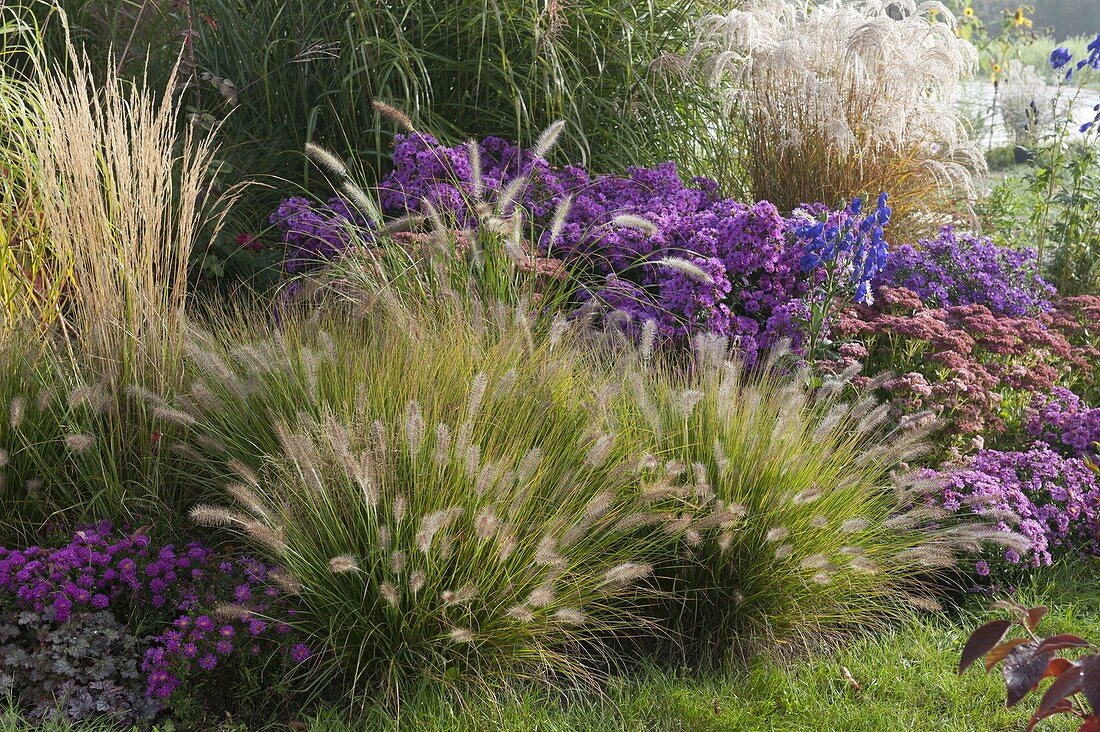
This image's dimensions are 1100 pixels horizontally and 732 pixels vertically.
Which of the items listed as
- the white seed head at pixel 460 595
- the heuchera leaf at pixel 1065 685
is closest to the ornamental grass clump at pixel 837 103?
the white seed head at pixel 460 595

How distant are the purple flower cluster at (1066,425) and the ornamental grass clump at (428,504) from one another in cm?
193

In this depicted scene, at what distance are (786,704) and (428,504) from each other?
110cm

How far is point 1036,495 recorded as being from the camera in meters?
3.84

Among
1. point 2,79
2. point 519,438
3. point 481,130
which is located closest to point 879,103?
point 481,130

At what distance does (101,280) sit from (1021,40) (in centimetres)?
1601

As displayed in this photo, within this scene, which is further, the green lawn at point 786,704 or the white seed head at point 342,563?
the green lawn at point 786,704

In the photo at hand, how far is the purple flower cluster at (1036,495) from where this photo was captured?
11.5 feet

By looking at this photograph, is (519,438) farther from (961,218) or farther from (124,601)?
(961,218)

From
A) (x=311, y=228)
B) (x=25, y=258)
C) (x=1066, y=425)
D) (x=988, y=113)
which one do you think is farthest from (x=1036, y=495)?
(x=988, y=113)

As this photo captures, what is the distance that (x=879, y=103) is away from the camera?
6082 millimetres

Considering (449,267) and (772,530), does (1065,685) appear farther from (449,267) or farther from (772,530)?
(449,267)

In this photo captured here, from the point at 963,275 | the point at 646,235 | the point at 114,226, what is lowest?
the point at 963,275

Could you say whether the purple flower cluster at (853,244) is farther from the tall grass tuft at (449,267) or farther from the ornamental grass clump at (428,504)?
the ornamental grass clump at (428,504)

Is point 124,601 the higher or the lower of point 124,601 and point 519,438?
the lower
